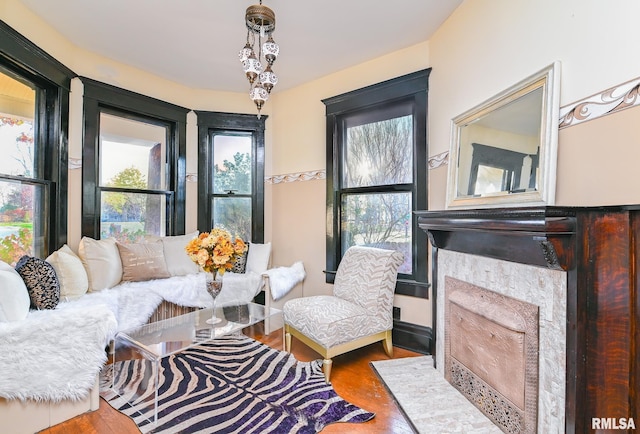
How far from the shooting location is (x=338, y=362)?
2.43 meters

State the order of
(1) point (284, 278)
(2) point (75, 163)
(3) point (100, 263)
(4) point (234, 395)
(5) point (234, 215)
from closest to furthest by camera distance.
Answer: (4) point (234, 395) → (3) point (100, 263) → (2) point (75, 163) → (1) point (284, 278) → (5) point (234, 215)

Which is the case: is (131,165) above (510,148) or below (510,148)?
above

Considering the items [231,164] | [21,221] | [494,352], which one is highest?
[231,164]

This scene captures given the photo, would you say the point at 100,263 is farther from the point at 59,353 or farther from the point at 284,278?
the point at 284,278

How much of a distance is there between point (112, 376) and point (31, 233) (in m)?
1.33

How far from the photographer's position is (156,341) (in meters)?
2.03

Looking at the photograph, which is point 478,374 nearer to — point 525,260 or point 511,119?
point 525,260

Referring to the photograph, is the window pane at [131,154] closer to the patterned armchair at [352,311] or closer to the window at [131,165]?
the window at [131,165]

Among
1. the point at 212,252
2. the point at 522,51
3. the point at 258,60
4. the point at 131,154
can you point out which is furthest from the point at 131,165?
the point at 522,51

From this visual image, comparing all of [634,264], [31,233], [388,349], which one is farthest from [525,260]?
[31,233]

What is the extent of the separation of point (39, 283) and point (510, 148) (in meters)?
2.96

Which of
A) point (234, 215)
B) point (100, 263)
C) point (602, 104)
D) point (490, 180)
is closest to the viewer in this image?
point (602, 104)

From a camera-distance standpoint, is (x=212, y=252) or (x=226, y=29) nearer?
(x=212, y=252)

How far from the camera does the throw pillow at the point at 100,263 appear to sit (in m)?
2.55
